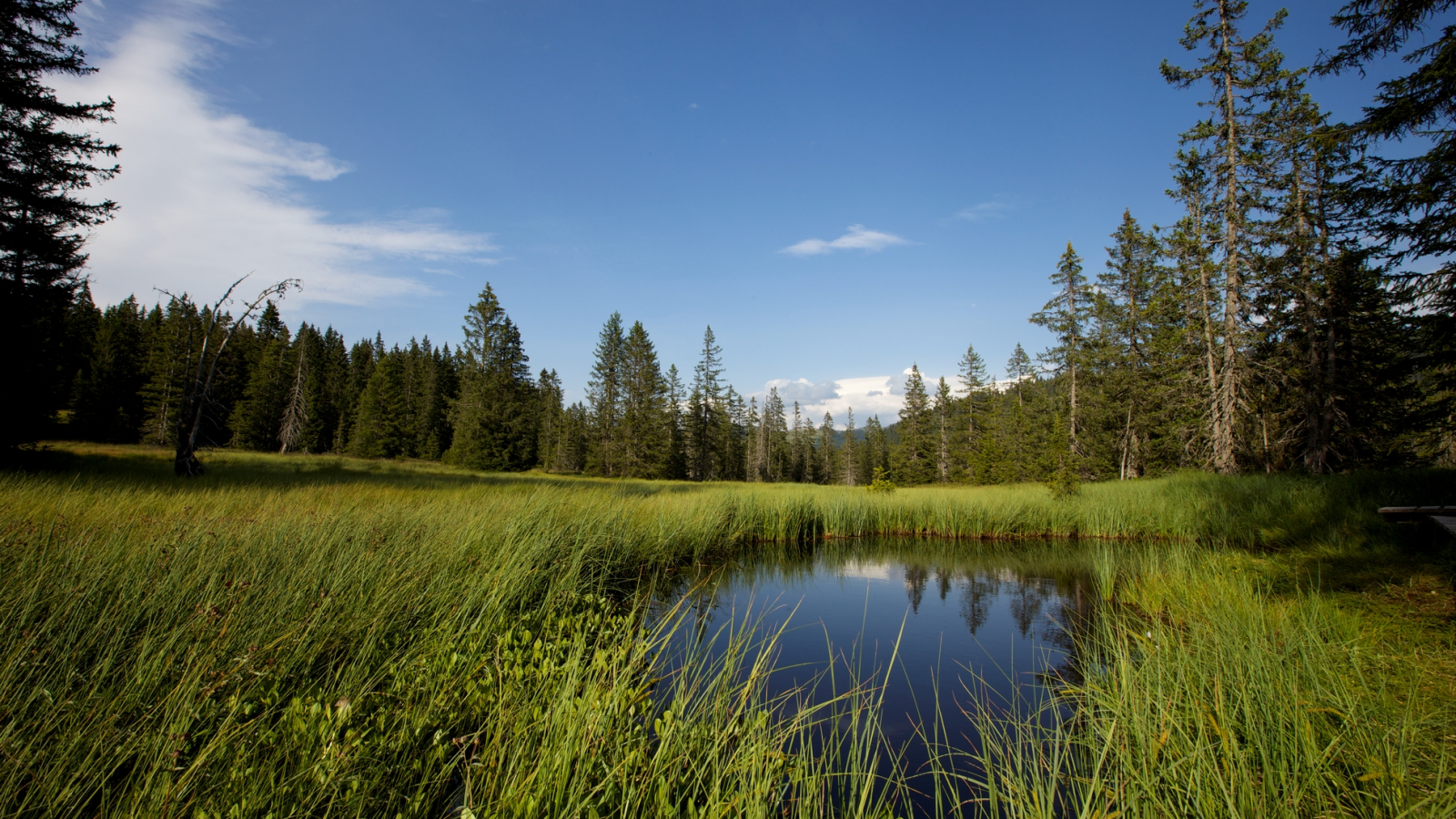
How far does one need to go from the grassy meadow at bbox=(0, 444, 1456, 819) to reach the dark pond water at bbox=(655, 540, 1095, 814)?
0.39 m

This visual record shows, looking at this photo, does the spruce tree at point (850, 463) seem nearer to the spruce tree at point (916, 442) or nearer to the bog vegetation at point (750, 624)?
the spruce tree at point (916, 442)

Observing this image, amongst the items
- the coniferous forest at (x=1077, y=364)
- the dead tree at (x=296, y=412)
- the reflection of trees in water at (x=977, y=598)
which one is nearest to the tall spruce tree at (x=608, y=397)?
the coniferous forest at (x=1077, y=364)

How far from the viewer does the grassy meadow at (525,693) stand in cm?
210

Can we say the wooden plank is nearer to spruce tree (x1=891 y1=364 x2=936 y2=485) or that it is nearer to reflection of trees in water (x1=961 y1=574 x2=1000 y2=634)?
reflection of trees in water (x1=961 y1=574 x2=1000 y2=634)

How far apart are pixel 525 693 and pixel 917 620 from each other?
622 centimetres

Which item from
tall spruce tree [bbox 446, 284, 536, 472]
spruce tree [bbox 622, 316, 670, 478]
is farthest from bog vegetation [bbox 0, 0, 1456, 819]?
spruce tree [bbox 622, 316, 670, 478]

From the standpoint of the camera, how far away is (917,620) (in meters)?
7.63

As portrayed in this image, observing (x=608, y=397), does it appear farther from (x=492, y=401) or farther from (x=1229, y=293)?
(x=1229, y=293)

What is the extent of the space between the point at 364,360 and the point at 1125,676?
6709 cm

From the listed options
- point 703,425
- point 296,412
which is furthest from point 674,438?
point 296,412

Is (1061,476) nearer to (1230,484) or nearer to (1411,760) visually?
(1230,484)

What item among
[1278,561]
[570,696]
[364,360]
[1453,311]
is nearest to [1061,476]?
[1453,311]

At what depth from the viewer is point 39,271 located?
41.9 ft

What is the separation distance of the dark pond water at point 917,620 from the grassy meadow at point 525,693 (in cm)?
39
